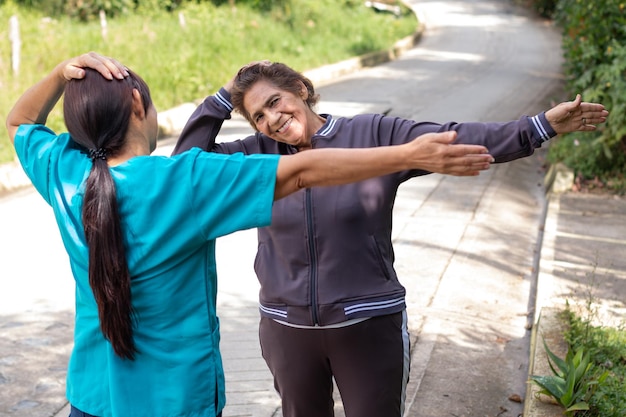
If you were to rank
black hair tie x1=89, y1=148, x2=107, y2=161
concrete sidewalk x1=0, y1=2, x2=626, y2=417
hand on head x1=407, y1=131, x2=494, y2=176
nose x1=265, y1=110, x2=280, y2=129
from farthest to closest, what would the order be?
concrete sidewalk x1=0, y1=2, x2=626, y2=417 → nose x1=265, y1=110, x2=280, y2=129 → black hair tie x1=89, y1=148, x2=107, y2=161 → hand on head x1=407, y1=131, x2=494, y2=176

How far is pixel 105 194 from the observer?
209 cm

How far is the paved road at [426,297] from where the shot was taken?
4.69 metres

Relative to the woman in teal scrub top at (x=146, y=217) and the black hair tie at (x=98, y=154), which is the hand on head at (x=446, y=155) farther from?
the black hair tie at (x=98, y=154)

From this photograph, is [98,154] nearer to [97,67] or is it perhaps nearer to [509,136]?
[97,67]

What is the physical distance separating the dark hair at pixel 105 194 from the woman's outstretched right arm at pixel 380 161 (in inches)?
15.8

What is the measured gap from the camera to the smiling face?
287cm

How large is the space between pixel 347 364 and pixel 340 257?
0.33 m

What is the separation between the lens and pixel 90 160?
87.4 inches

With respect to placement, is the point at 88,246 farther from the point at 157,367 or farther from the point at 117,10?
the point at 117,10

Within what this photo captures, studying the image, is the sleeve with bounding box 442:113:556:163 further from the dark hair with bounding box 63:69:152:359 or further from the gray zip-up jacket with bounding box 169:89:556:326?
the dark hair with bounding box 63:69:152:359

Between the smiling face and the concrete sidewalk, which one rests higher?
the smiling face

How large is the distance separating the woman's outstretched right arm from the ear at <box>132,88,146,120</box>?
0.41m

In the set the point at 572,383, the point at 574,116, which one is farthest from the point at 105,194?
the point at 572,383

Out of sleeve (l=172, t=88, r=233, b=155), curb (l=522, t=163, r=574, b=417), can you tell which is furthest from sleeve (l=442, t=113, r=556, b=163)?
curb (l=522, t=163, r=574, b=417)
